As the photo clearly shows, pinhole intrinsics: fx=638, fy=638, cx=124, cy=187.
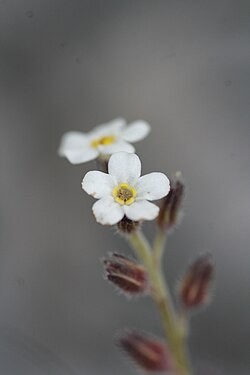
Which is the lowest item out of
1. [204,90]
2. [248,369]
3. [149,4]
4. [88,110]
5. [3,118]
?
[248,369]

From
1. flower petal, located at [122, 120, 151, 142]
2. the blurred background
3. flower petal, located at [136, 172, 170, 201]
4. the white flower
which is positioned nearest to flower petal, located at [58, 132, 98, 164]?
the white flower

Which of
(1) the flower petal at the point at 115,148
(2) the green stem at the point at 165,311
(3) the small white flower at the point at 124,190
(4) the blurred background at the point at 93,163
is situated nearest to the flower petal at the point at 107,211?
(3) the small white flower at the point at 124,190

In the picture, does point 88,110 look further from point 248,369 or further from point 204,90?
point 248,369

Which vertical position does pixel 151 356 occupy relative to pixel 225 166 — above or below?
below

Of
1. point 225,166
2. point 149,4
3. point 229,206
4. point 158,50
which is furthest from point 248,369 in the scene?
point 149,4

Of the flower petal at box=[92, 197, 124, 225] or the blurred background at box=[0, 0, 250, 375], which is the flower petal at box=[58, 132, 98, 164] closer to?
the flower petal at box=[92, 197, 124, 225]

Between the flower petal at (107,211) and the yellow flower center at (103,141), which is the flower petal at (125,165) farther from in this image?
the yellow flower center at (103,141)

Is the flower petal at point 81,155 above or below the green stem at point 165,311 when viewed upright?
above
